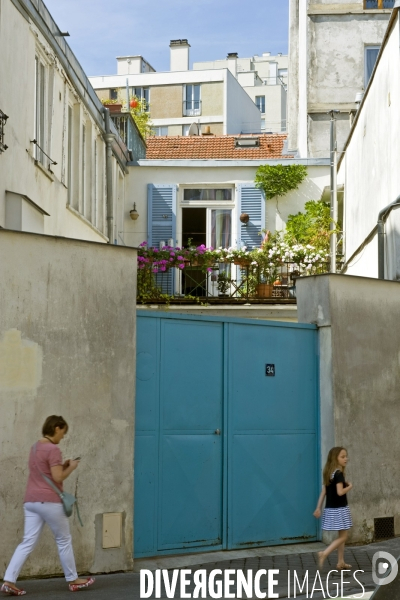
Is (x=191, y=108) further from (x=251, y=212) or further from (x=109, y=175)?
(x=109, y=175)

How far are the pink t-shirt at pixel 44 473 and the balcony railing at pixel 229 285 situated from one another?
11895 mm

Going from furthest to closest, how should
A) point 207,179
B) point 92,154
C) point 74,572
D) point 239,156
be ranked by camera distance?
point 239,156
point 207,179
point 92,154
point 74,572

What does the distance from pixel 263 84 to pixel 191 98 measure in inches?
529

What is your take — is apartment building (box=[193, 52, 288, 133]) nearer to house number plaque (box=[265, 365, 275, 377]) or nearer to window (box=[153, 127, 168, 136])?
window (box=[153, 127, 168, 136])

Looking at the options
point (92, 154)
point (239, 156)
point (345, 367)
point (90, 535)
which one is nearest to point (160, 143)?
point (239, 156)

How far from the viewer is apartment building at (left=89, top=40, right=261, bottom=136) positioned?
5472cm

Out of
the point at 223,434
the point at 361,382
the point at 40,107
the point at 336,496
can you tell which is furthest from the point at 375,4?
the point at 336,496

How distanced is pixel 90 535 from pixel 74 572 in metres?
1.01

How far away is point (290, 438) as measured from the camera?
11133 mm

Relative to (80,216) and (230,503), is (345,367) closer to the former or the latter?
(230,503)

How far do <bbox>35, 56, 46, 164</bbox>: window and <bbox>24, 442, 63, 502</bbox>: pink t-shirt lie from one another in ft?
26.4

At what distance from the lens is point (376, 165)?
17.2 m

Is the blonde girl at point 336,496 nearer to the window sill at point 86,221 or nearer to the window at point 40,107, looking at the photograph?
the window at point 40,107

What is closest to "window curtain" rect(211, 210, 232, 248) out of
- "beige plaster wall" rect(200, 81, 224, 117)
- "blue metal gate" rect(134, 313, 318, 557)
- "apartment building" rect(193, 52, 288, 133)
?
"blue metal gate" rect(134, 313, 318, 557)
